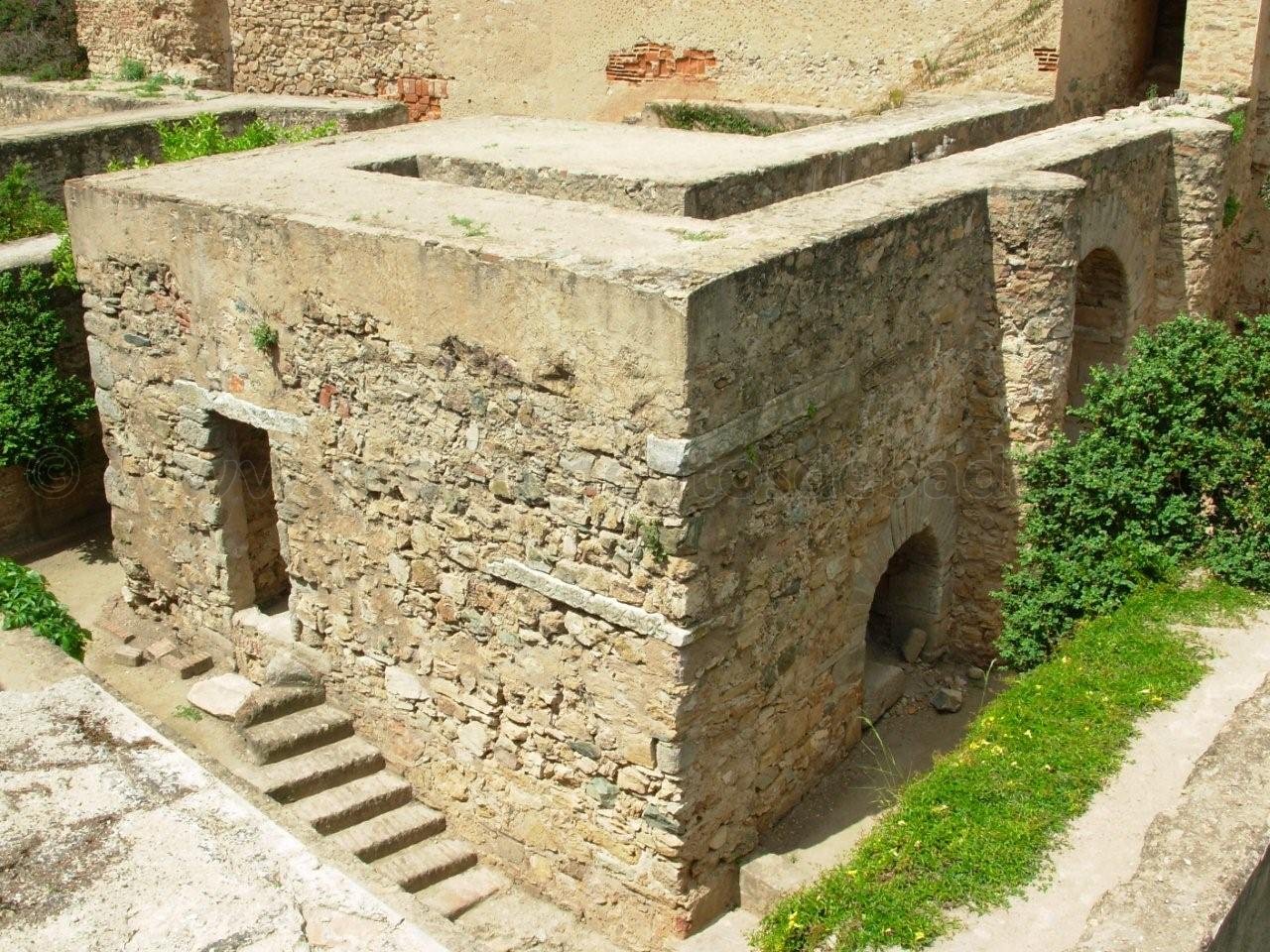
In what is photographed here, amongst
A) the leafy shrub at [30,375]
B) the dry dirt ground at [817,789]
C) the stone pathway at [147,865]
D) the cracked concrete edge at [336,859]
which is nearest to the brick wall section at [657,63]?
the leafy shrub at [30,375]

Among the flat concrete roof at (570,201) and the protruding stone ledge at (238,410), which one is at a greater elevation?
the flat concrete roof at (570,201)

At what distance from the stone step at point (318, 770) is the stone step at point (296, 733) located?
1.6 inches

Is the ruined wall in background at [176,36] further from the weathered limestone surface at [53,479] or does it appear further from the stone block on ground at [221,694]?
the stone block on ground at [221,694]

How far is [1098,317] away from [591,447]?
512 centimetres

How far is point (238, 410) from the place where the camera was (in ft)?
24.0

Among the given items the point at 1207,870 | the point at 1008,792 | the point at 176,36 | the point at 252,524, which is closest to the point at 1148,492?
the point at 1008,792

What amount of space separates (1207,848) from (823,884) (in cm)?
148

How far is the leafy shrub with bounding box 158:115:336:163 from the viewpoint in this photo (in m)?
9.52

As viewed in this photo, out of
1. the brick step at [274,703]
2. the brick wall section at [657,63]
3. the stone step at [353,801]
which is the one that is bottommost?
the stone step at [353,801]

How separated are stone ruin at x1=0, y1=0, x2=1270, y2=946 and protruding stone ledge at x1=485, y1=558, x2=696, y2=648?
0.01 m

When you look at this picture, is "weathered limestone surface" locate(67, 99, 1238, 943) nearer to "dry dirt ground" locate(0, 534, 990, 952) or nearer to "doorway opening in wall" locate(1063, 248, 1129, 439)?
"dry dirt ground" locate(0, 534, 990, 952)

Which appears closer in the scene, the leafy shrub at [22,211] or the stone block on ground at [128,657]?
the stone block on ground at [128,657]

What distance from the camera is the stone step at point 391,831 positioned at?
6777mm

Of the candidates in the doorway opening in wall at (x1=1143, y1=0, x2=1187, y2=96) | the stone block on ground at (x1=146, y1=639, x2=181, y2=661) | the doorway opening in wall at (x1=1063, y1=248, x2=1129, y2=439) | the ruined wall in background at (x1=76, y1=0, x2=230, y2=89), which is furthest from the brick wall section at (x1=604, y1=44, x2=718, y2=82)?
the stone block on ground at (x1=146, y1=639, x2=181, y2=661)
